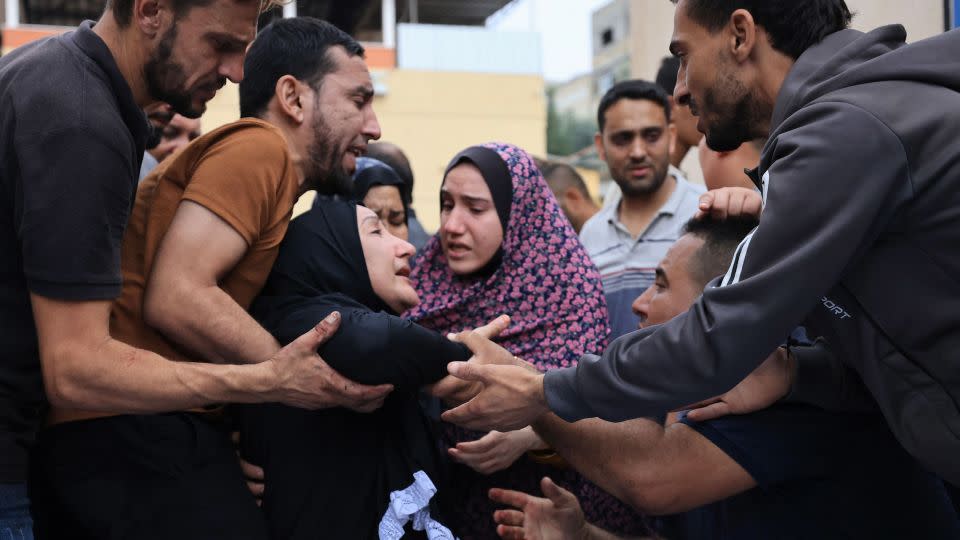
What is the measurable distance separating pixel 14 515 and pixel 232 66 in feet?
3.57

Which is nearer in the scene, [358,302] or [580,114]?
[358,302]

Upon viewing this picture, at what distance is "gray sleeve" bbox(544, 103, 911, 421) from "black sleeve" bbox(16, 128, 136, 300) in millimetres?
1068

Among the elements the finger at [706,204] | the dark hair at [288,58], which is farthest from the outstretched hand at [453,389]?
the dark hair at [288,58]

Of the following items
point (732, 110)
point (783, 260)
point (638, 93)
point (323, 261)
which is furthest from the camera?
point (638, 93)

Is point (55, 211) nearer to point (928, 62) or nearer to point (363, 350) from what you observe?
point (363, 350)

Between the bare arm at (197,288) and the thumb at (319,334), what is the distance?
0.49ft

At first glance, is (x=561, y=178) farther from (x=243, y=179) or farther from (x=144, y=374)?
(x=144, y=374)

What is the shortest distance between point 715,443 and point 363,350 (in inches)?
32.8

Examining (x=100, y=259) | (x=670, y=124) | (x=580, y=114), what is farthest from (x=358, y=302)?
(x=580, y=114)

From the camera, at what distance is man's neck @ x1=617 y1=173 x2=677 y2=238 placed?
504 cm

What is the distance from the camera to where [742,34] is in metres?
2.54

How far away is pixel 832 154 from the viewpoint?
6.46ft

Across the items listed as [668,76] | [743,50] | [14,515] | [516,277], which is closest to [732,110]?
[743,50]

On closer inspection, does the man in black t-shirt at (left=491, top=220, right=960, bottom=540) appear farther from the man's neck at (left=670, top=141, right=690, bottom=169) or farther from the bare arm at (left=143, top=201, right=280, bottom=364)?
the man's neck at (left=670, top=141, right=690, bottom=169)
